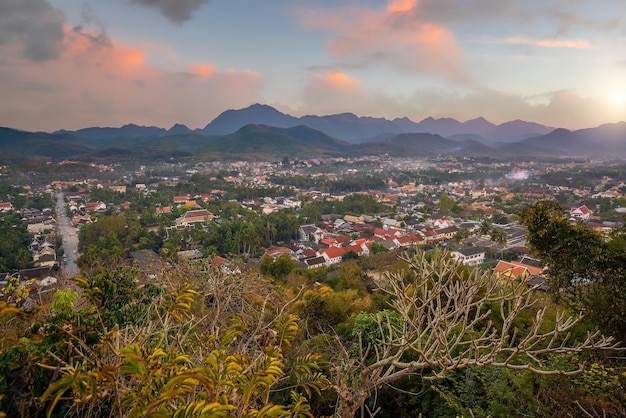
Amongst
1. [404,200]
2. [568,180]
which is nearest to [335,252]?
[404,200]

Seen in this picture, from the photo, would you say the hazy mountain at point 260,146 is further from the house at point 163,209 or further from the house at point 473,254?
the house at point 473,254

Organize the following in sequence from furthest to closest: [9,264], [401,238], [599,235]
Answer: [401,238] → [9,264] → [599,235]

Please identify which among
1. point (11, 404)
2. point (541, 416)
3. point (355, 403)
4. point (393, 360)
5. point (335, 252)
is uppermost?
point (11, 404)

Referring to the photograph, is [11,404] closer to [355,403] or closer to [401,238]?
[355,403]

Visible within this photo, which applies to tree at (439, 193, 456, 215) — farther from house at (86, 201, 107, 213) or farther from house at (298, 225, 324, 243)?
A: house at (86, 201, 107, 213)

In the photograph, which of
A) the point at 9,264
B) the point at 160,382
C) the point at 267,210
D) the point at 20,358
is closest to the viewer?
the point at 160,382

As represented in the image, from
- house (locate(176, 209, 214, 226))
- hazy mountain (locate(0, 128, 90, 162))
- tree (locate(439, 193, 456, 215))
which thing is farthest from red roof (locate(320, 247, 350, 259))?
hazy mountain (locate(0, 128, 90, 162))

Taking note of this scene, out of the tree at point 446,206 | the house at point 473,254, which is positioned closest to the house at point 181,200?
the tree at point 446,206
